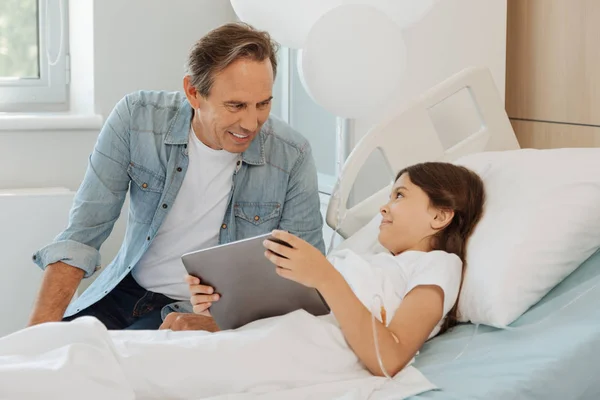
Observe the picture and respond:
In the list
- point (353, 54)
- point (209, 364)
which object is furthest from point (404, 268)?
point (353, 54)

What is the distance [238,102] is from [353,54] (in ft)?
1.04

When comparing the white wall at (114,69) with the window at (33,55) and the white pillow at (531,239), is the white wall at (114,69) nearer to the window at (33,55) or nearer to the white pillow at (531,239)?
the window at (33,55)

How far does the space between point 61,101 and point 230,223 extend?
1468 millimetres

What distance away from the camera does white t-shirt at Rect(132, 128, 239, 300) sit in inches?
80.3

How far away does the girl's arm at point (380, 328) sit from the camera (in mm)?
1430

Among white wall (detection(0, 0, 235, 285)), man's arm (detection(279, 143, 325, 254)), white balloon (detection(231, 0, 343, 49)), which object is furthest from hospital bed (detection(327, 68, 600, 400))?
white wall (detection(0, 0, 235, 285))

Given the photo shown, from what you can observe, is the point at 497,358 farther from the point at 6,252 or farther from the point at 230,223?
the point at 6,252

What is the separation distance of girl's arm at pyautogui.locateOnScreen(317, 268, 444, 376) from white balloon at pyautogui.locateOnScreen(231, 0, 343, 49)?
86 cm

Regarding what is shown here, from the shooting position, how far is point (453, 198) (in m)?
1.70

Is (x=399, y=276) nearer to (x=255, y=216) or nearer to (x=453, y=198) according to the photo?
(x=453, y=198)

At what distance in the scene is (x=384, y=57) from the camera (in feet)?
6.47

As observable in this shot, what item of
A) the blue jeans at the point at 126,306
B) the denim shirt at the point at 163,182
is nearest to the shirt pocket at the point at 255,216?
the denim shirt at the point at 163,182

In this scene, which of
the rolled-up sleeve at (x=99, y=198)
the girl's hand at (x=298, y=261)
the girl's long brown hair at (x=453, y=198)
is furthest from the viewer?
the rolled-up sleeve at (x=99, y=198)

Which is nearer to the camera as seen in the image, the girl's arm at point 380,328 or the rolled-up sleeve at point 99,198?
the girl's arm at point 380,328
